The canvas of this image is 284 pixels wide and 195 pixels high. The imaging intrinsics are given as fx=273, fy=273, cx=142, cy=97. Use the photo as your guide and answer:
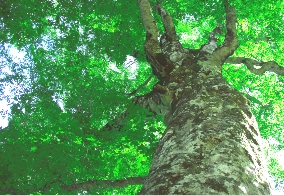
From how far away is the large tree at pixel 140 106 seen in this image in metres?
2.25

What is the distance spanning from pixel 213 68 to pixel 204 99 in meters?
1.36

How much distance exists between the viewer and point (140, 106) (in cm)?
532

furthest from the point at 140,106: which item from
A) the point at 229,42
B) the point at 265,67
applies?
the point at 265,67

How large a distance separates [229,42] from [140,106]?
2197mm

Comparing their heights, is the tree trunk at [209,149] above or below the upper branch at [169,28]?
below

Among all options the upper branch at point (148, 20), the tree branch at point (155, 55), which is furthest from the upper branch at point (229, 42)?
the upper branch at point (148, 20)

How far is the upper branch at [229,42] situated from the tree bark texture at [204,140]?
543mm

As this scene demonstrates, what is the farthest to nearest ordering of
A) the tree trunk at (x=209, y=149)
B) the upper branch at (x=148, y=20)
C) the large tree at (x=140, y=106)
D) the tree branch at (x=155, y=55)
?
1. the upper branch at (x=148, y=20)
2. the tree branch at (x=155, y=55)
3. the large tree at (x=140, y=106)
4. the tree trunk at (x=209, y=149)

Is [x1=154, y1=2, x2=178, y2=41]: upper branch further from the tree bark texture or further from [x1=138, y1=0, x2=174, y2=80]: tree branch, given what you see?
the tree bark texture

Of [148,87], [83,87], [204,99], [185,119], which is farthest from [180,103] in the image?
[148,87]

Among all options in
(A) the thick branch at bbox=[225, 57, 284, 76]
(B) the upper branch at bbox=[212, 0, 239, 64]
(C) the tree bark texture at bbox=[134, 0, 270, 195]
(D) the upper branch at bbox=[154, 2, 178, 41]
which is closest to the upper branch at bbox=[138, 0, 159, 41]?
(D) the upper branch at bbox=[154, 2, 178, 41]

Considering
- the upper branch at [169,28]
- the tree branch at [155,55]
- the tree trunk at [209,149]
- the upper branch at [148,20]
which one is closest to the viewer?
the tree trunk at [209,149]

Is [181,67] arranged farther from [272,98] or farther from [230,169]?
[272,98]

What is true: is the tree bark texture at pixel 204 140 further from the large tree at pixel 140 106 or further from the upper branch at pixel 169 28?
the upper branch at pixel 169 28
